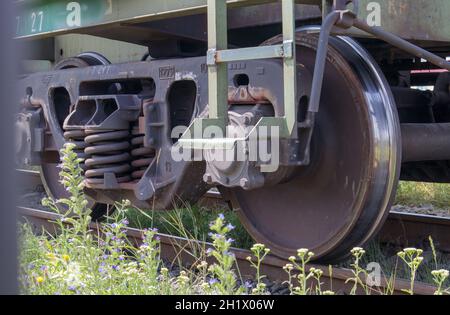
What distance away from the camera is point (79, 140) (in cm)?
472

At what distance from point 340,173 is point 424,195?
3.56 meters

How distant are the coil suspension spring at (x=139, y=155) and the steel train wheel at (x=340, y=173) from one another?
2.42ft

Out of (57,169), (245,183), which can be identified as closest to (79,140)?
(57,169)

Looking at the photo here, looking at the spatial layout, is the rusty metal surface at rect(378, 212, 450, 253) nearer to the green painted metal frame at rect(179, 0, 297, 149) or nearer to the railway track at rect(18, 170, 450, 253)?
the railway track at rect(18, 170, 450, 253)

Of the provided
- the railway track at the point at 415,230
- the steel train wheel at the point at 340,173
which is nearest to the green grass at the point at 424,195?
the railway track at the point at 415,230

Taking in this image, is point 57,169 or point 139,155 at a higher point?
point 139,155

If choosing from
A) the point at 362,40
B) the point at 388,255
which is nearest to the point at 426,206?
the point at 388,255

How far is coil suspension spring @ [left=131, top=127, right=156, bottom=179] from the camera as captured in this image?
440cm

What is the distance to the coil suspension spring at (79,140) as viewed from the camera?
456cm

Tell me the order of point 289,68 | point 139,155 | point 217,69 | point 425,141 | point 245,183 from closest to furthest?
1. point 289,68
2. point 245,183
3. point 217,69
4. point 425,141
5. point 139,155

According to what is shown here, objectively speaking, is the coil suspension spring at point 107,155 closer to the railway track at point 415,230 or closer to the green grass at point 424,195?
the railway track at point 415,230

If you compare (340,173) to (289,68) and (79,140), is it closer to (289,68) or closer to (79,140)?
(289,68)

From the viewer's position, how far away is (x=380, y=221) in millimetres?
3643
